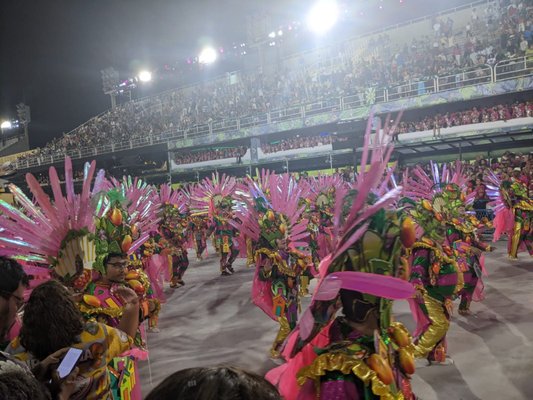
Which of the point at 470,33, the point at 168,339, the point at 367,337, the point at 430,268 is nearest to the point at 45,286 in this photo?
the point at 367,337

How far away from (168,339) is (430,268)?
3.51 m

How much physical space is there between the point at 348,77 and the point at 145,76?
19.9m

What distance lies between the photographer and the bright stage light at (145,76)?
3459cm

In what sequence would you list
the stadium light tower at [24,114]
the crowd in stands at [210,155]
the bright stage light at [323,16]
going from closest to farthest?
the crowd in stands at [210,155], the bright stage light at [323,16], the stadium light tower at [24,114]

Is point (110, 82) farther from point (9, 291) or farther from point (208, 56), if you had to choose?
point (9, 291)

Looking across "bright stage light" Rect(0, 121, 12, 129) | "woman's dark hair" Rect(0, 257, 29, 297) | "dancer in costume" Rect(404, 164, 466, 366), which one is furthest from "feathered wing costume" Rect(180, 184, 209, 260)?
"bright stage light" Rect(0, 121, 12, 129)

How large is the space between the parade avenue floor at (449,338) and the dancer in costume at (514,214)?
408 mm

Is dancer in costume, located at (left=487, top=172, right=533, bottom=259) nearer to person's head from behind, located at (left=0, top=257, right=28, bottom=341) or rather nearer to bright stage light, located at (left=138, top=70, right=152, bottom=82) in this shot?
person's head from behind, located at (left=0, top=257, right=28, bottom=341)

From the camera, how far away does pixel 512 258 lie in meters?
9.26

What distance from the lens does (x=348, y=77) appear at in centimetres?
1992

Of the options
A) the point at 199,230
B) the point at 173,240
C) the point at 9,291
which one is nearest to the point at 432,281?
the point at 9,291

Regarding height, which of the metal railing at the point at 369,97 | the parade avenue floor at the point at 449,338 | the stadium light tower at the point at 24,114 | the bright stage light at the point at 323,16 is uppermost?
the bright stage light at the point at 323,16

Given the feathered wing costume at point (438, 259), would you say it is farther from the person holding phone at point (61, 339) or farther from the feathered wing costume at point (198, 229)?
the feathered wing costume at point (198, 229)

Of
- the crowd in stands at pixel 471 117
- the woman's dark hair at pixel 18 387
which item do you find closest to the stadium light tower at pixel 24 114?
the crowd in stands at pixel 471 117
